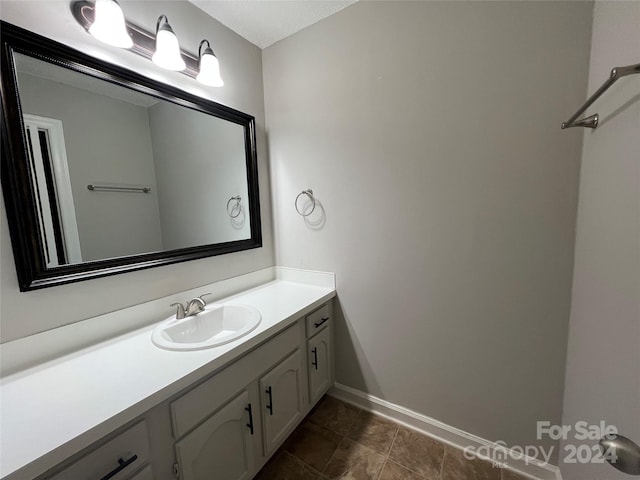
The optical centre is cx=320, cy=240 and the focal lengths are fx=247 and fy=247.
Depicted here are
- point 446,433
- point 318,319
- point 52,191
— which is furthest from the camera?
point 318,319

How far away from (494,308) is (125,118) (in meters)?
1.96

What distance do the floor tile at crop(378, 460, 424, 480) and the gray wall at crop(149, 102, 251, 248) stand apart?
60.0 inches

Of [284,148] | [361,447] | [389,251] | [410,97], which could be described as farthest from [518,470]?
[284,148]

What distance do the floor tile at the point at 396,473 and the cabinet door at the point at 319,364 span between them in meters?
0.49

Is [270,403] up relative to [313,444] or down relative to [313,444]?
up

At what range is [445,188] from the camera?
4.11 ft

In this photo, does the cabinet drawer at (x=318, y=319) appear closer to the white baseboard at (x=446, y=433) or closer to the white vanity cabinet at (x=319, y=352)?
the white vanity cabinet at (x=319, y=352)

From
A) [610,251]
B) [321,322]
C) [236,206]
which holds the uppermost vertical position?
[236,206]

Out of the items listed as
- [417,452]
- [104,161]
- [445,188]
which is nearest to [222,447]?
[417,452]

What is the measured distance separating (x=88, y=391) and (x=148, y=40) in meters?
1.45

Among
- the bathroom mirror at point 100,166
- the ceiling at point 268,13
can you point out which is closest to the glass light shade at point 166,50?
the bathroom mirror at point 100,166

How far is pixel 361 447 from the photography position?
54.7 inches

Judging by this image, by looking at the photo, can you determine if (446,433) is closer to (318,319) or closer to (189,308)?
(318,319)

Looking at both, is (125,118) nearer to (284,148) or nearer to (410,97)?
(284,148)
